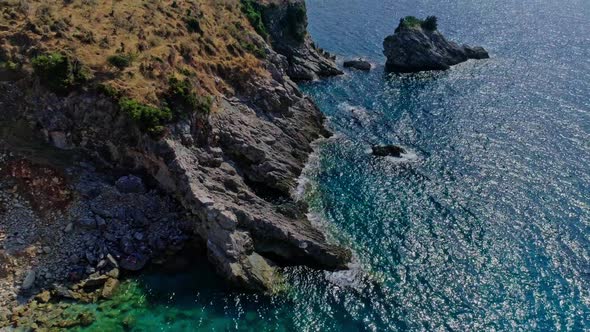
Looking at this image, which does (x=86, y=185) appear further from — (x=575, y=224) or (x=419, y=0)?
(x=419, y=0)

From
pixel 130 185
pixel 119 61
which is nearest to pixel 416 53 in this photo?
pixel 119 61

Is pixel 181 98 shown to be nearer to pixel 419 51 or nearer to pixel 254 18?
pixel 254 18

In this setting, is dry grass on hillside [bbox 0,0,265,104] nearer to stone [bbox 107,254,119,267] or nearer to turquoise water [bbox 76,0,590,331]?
stone [bbox 107,254,119,267]

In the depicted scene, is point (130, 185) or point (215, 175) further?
point (215, 175)

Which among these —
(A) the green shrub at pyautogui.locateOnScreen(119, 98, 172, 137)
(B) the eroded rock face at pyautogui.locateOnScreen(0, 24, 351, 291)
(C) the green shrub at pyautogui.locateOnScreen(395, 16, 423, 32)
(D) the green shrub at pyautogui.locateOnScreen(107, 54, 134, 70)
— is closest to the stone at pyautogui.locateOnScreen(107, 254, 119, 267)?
(B) the eroded rock face at pyautogui.locateOnScreen(0, 24, 351, 291)

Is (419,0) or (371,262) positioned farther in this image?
(419,0)

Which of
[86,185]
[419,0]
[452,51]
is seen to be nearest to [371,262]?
[86,185]

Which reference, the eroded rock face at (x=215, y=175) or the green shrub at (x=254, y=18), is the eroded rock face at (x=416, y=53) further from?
the eroded rock face at (x=215, y=175)

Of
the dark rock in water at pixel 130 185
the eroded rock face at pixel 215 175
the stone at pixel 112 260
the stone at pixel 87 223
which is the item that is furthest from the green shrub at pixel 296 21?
the stone at pixel 112 260
